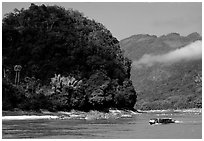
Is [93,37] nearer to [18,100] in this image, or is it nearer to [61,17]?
[61,17]

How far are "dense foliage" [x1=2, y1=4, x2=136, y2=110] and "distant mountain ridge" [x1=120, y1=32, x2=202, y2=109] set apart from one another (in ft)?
177

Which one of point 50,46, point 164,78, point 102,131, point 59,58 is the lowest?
point 102,131

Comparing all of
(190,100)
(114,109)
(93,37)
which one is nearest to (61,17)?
(93,37)

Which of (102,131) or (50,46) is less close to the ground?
(50,46)

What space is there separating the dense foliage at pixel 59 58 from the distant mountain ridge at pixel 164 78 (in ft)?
177

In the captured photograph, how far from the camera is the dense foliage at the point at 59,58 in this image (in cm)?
6694

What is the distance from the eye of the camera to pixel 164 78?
165125mm

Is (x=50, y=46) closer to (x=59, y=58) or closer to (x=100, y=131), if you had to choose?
(x=59, y=58)

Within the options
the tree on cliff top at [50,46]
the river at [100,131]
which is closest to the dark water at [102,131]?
the river at [100,131]

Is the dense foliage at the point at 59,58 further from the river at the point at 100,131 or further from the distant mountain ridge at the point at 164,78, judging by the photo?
the distant mountain ridge at the point at 164,78

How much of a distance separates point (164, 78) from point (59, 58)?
95.8 metres

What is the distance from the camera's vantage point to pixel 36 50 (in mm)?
70438

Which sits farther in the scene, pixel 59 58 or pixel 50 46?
pixel 59 58

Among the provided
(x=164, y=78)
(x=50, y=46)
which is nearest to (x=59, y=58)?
(x=50, y=46)
